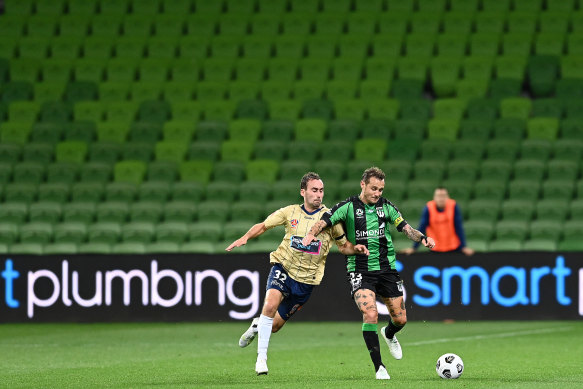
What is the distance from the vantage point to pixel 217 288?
14680mm

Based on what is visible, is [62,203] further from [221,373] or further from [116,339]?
[221,373]

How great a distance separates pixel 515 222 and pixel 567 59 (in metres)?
4.46

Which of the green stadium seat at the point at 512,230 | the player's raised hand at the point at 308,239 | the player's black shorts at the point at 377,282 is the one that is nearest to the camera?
the player's raised hand at the point at 308,239

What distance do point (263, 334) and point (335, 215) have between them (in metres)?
1.19

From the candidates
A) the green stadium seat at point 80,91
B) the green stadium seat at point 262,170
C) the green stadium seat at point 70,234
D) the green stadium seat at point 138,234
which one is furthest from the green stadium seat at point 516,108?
the green stadium seat at point 80,91

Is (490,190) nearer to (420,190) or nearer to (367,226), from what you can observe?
(420,190)

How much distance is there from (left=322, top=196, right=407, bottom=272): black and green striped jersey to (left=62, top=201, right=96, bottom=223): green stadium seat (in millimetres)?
8528

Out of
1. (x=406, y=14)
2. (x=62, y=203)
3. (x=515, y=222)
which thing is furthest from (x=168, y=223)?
(x=406, y=14)

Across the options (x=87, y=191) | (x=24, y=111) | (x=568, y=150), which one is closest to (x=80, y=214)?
(x=87, y=191)

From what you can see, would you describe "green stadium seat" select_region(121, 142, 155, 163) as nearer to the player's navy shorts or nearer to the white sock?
the player's navy shorts

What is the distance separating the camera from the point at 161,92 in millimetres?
19984

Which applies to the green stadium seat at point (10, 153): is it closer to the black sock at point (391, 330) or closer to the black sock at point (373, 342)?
the black sock at point (391, 330)

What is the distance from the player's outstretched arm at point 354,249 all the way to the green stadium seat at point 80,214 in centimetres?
853

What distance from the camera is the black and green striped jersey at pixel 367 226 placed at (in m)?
9.01
